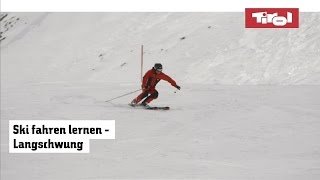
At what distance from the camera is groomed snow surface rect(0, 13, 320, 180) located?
29.8ft

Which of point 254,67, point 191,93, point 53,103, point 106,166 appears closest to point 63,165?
point 106,166

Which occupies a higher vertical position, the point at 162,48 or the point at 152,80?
the point at 162,48

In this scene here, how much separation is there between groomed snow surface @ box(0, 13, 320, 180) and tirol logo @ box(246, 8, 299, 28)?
0.50 meters

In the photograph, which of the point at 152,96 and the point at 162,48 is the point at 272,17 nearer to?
the point at 162,48

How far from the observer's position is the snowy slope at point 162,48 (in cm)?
2228

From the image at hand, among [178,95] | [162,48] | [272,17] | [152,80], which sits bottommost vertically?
[178,95]

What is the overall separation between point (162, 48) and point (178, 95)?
11.5 metres

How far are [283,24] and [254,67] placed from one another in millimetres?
4572

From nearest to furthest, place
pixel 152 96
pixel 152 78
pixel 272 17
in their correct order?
pixel 152 78 < pixel 152 96 < pixel 272 17

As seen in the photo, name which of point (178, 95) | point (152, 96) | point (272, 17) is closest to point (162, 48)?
point (272, 17)

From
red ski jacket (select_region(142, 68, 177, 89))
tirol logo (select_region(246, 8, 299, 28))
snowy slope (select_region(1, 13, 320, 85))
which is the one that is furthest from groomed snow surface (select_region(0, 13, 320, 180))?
red ski jacket (select_region(142, 68, 177, 89))

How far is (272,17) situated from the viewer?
27156 mm

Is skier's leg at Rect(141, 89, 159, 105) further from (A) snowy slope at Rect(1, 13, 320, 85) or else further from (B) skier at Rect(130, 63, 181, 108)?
(A) snowy slope at Rect(1, 13, 320, 85)

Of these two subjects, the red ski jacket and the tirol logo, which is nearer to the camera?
the red ski jacket
